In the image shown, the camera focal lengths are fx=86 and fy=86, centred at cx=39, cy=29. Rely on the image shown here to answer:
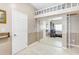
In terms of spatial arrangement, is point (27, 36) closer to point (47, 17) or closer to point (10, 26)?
point (10, 26)

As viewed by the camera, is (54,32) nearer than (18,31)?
No

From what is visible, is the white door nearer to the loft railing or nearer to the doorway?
the loft railing

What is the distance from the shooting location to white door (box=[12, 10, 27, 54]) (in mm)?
2546

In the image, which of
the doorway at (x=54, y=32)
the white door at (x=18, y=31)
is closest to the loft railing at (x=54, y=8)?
the doorway at (x=54, y=32)

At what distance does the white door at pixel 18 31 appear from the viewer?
2.55 m

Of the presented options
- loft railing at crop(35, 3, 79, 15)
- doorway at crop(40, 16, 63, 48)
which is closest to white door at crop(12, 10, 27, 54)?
loft railing at crop(35, 3, 79, 15)

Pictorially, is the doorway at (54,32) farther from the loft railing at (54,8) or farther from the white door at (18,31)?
the white door at (18,31)

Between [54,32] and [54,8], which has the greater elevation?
[54,8]

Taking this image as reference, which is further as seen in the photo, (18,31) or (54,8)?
(54,8)

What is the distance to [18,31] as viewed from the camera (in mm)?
2807

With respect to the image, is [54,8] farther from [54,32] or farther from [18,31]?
[18,31]

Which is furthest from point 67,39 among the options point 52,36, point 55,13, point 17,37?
point 17,37

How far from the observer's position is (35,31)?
4.01 meters

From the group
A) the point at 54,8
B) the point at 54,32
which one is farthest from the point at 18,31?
the point at 54,8
